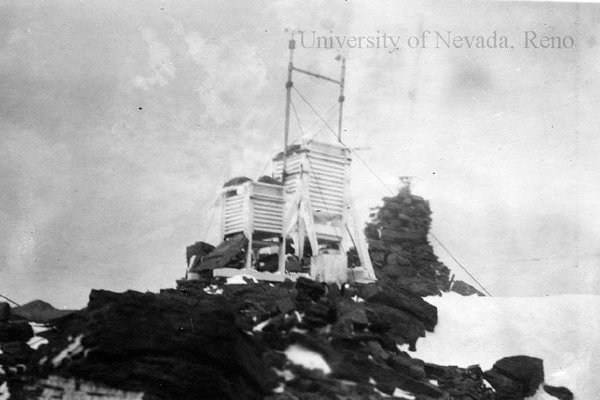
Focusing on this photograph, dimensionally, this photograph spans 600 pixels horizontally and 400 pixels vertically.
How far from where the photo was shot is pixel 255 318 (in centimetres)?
703

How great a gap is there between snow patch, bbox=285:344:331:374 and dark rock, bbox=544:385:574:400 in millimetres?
3328

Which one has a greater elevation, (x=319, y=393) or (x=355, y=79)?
(x=355, y=79)

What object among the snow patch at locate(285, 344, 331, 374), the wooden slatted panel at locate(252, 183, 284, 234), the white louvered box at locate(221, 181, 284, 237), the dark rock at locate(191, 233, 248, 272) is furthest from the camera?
the wooden slatted panel at locate(252, 183, 284, 234)

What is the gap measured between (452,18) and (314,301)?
16.5 ft

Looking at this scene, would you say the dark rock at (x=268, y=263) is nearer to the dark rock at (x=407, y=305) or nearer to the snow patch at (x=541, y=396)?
the dark rock at (x=407, y=305)

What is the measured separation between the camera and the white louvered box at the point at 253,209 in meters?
9.95

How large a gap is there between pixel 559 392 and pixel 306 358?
3718 millimetres

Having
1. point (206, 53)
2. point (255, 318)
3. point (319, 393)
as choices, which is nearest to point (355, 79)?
point (206, 53)

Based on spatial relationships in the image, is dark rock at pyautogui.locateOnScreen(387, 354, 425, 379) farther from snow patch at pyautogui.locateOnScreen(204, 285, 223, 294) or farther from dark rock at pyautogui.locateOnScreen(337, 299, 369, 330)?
snow patch at pyautogui.locateOnScreen(204, 285, 223, 294)

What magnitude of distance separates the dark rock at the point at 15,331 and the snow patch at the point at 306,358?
3.34 m

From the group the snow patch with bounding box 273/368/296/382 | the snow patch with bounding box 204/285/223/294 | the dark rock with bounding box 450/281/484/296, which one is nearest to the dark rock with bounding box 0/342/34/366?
the snow patch with bounding box 204/285/223/294

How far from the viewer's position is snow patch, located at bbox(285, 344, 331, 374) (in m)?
6.34

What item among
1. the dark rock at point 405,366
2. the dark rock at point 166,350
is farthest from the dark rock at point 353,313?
the dark rock at point 166,350

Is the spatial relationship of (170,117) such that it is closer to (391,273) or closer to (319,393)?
(319,393)
